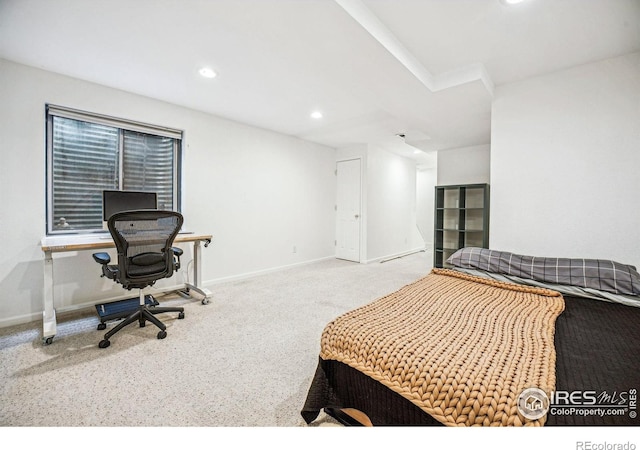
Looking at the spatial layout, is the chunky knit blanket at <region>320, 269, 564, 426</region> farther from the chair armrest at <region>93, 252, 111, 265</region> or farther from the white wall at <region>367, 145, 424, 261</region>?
the white wall at <region>367, 145, 424, 261</region>

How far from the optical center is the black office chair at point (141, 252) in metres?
2.14

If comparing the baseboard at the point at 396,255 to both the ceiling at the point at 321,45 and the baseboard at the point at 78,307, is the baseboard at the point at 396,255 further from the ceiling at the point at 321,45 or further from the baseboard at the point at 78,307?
the baseboard at the point at 78,307

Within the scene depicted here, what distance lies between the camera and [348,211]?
5.46 metres

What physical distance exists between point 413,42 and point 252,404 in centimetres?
274

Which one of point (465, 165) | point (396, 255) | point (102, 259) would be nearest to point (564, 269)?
point (465, 165)

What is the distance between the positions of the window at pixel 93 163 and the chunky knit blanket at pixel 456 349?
122 inches

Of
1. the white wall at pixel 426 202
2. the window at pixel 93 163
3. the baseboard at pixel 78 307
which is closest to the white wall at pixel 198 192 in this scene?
the baseboard at pixel 78 307

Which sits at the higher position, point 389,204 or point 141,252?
point 389,204

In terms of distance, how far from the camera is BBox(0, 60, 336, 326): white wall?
95.0 inches

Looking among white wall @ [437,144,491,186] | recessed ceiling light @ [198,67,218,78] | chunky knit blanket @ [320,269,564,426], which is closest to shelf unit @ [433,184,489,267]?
white wall @ [437,144,491,186]

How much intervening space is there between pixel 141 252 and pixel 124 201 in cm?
85

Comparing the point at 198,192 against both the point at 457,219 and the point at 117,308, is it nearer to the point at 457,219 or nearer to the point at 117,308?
the point at 117,308

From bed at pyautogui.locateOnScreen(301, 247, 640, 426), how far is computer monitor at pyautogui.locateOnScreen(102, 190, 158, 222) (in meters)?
2.63

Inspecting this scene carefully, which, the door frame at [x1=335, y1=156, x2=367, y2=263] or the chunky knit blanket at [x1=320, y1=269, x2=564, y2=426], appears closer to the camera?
the chunky knit blanket at [x1=320, y1=269, x2=564, y2=426]
